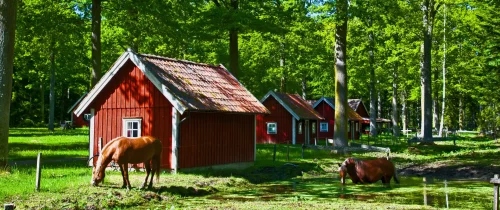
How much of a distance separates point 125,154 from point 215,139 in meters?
7.81

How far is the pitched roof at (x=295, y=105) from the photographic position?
151ft

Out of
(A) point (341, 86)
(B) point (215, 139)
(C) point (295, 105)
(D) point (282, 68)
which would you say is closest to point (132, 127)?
(B) point (215, 139)

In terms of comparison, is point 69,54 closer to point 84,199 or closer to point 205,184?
point 205,184

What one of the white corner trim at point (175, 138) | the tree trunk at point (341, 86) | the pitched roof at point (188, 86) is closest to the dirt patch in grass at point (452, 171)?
the tree trunk at point (341, 86)

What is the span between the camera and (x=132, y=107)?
22781 mm

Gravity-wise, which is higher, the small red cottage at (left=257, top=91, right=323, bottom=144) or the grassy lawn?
the small red cottage at (left=257, top=91, right=323, bottom=144)

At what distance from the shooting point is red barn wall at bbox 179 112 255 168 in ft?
72.7

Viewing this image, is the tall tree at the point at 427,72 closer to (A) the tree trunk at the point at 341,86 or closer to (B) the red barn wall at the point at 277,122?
(A) the tree trunk at the point at 341,86

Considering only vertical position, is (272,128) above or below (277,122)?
below

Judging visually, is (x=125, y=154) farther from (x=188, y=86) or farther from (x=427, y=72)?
(x=427, y=72)

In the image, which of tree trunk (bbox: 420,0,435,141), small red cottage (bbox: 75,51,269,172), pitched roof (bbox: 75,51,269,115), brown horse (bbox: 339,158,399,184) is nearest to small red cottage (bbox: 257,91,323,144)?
tree trunk (bbox: 420,0,435,141)

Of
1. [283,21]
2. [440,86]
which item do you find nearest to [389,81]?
[440,86]

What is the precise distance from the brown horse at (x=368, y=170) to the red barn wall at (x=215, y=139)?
5767mm

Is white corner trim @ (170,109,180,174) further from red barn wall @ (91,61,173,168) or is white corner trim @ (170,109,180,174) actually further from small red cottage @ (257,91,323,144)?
small red cottage @ (257,91,323,144)
